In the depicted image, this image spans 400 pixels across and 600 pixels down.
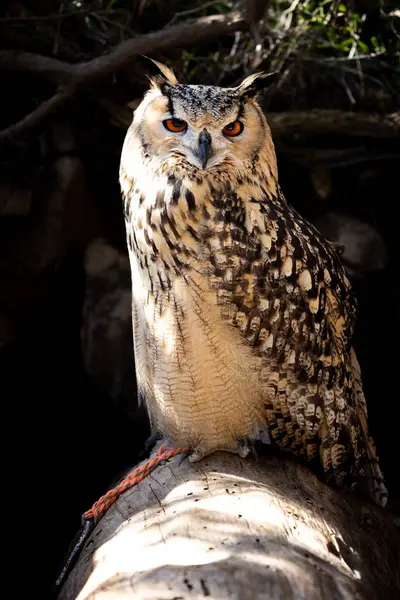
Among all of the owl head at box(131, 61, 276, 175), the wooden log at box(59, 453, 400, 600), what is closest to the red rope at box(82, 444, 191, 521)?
the wooden log at box(59, 453, 400, 600)

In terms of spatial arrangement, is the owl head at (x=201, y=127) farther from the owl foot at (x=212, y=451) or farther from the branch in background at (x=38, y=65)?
the branch in background at (x=38, y=65)

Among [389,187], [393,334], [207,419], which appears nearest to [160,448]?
[207,419]

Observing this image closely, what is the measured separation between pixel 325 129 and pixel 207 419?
5.03ft

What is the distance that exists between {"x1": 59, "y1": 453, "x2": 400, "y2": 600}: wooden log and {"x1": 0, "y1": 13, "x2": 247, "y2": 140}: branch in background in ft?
5.09

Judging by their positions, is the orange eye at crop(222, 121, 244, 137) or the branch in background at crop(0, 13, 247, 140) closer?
the orange eye at crop(222, 121, 244, 137)

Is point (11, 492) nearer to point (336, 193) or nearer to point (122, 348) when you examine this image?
point (122, 348)

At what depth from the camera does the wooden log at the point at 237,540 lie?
1.32 m

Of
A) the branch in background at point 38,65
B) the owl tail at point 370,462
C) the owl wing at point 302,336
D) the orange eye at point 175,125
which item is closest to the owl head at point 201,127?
the orange eye at point 175,125

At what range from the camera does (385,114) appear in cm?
288

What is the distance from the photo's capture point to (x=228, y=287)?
65.6 inches

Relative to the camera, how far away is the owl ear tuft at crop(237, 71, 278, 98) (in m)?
1.72

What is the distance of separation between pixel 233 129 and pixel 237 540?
98 centimetres

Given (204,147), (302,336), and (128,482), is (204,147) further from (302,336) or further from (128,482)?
(128,482)

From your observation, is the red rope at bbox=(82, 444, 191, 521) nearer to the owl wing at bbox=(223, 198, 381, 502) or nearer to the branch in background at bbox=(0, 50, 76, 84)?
the owl wing at bbox=(223, 198, 381, 502)
